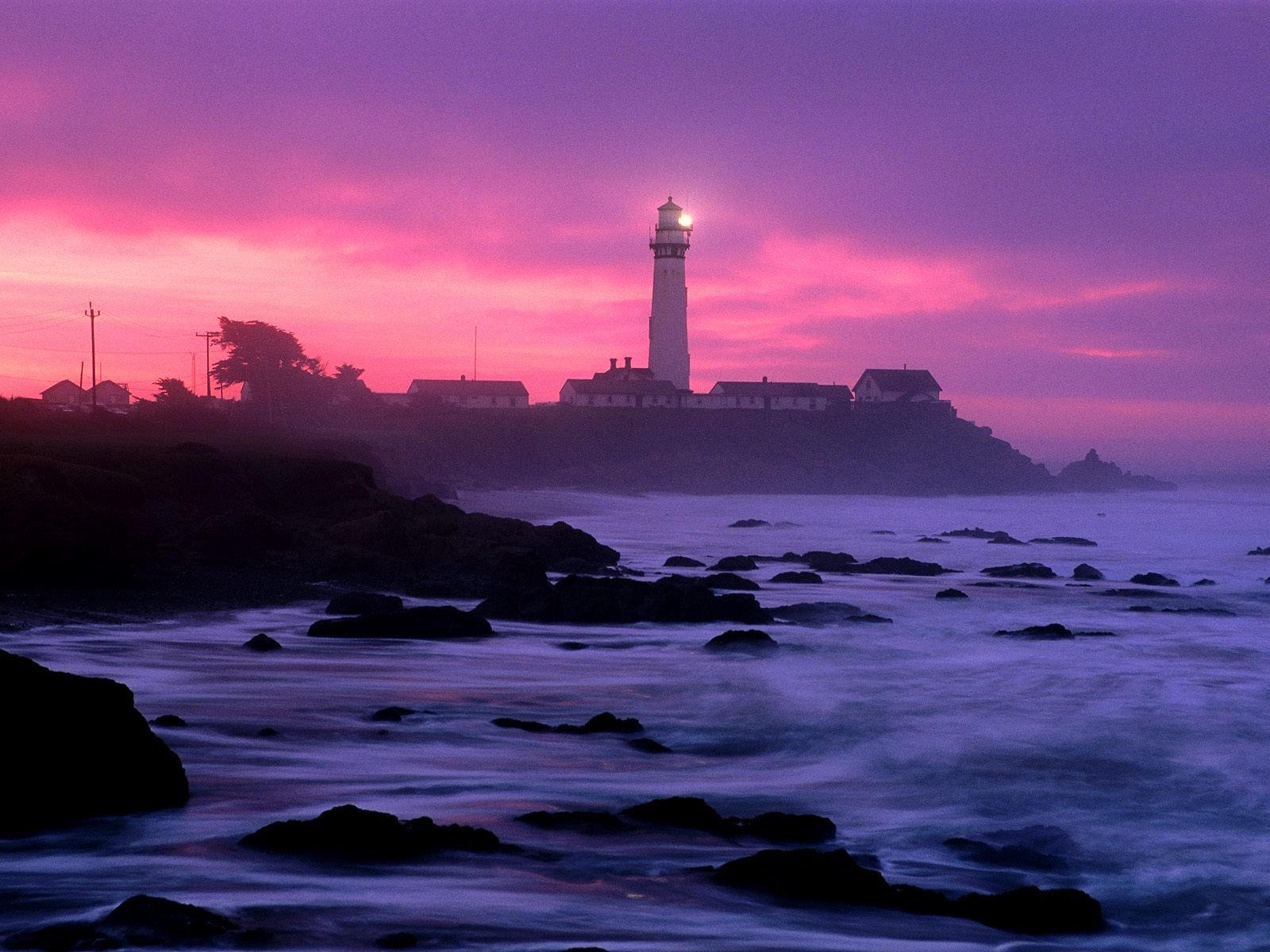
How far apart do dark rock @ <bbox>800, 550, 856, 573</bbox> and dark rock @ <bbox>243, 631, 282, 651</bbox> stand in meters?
18.0

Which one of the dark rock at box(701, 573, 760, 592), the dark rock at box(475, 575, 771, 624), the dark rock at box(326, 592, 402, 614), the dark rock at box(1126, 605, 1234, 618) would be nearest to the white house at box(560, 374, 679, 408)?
the dark rock at box(701, 573, 760, 592)

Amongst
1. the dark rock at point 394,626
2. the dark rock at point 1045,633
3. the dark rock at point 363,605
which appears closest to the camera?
the dark rock at point 394,626

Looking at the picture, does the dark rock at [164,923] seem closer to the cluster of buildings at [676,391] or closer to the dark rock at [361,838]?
the dark rock at [361,838]

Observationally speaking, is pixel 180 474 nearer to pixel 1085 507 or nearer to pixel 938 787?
pixel 938 787

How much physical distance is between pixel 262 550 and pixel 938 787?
14037 millimetres

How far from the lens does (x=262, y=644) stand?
1384 cm

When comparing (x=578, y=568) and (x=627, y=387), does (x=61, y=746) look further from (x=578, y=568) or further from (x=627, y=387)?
(x=627, y=387)

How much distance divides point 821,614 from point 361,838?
44.8 ft

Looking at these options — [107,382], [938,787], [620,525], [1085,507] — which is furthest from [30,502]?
[107,382]

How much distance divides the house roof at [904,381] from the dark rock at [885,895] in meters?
87.7

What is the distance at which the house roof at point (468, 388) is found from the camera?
91500 millimetres

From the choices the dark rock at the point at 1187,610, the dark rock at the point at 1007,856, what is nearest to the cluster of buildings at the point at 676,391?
the dark rock at the point at 1187,610

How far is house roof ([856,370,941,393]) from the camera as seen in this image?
93.0 meters

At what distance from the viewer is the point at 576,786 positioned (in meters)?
9.09
